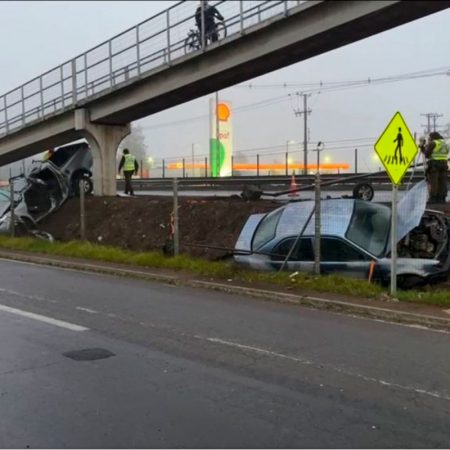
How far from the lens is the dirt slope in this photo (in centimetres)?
1568

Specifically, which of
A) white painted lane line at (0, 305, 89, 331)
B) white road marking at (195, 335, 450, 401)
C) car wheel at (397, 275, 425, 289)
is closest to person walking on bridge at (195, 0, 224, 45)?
car wheel at (397, 275, 425, 289)

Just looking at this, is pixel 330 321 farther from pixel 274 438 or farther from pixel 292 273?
pixel 274 438

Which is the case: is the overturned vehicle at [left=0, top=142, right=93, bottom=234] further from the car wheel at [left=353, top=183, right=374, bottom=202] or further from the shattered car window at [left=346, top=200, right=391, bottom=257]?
the shattered car window at [left=346, top=200, right=391, bottom=257]

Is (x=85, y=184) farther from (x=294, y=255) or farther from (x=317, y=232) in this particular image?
(x=317, y=232)

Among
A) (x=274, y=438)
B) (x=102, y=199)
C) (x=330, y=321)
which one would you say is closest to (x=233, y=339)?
(x=330, y=321)

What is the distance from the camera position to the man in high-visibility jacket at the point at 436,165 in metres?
14.8

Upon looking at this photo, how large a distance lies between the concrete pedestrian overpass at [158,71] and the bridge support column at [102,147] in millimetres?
37

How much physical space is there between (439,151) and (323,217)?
4.80 metres

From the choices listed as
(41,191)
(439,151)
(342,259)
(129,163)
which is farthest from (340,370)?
(41,191)

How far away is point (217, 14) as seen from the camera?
17609mm

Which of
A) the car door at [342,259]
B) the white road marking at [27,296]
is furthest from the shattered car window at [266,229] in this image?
the white road marking at [27,296]

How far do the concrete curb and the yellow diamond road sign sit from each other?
87.7 inches

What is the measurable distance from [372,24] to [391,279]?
700 centimetres

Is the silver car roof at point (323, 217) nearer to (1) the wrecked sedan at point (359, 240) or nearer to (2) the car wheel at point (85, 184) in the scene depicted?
(1) the wrecked sedan at point (359, 240)
